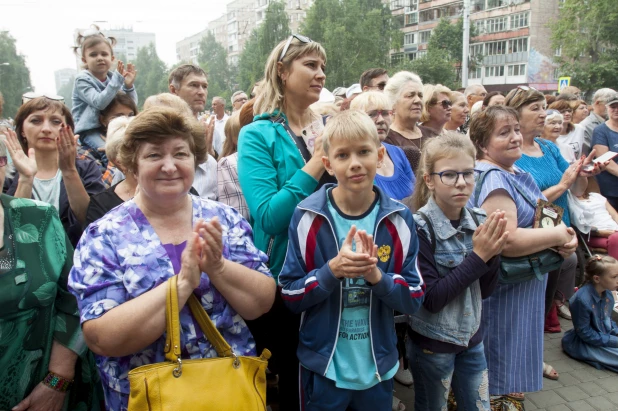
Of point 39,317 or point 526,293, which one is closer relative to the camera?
point 39,317

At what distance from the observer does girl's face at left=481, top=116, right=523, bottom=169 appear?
3.06 metres

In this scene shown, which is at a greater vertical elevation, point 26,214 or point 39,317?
point 26,214

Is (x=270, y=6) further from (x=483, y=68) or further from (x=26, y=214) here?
(x=26, y=214)

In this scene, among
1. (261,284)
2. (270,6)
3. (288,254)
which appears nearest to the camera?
(261,284)

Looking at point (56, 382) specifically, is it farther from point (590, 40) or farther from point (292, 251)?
point (590, 40)

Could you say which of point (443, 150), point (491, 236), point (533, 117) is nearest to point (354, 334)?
point (491, 236)

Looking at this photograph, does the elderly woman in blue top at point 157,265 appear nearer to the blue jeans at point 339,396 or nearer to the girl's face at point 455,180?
the blue jeans at point 339,396

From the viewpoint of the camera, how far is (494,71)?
56.1m

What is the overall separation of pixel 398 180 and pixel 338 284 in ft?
4.06

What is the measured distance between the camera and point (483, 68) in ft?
188

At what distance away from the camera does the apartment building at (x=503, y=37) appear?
5066 centimetres

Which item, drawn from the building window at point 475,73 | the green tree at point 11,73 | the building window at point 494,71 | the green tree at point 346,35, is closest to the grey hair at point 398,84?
the green tree at point 346,35

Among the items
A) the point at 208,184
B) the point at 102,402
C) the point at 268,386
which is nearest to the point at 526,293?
the point at 268,386

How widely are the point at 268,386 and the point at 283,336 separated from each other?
3.19 ft
